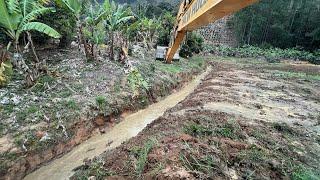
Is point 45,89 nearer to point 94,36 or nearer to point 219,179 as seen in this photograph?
point 94,36

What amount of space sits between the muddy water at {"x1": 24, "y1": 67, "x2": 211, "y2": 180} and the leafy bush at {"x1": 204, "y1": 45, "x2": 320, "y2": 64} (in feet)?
68.2

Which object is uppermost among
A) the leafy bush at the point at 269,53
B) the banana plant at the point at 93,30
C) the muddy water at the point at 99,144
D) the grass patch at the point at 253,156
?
the banana plant at the point at 93,30

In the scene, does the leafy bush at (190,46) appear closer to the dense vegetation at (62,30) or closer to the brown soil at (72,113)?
the dense vegetation at (62,30)

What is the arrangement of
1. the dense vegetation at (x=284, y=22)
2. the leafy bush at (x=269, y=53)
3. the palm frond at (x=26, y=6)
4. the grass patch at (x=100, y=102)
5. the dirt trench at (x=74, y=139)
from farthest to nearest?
the dense vegetation at (x=284, y=22) < the leafy bush at (x=269, y=53) < the grass patch at (x=100, y=102) < the palm frond at (x=26, y=6) < the dirt trench at (x=74, y=139)

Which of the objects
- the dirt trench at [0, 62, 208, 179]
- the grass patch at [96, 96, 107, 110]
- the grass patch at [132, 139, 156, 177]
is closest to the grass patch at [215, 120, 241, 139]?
the grass patch at [132, 139, 156, 177]

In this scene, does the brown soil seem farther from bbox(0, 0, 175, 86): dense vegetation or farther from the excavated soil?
the excavated soil

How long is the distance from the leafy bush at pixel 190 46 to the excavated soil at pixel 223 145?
13.3 metres

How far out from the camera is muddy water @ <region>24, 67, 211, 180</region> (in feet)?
26.1

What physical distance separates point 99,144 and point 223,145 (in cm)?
414

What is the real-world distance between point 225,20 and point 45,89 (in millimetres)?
34611

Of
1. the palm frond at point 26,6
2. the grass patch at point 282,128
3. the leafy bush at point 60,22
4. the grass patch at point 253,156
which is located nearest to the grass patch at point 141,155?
the grass patch at point 253,156

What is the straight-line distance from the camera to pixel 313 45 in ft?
118

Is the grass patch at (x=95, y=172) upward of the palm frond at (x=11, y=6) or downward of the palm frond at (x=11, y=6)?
downward

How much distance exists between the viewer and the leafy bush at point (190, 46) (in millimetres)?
25281
